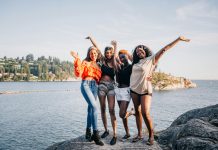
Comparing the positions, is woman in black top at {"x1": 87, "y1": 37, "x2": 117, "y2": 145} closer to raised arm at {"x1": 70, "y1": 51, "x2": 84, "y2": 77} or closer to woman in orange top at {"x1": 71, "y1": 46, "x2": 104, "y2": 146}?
woman in orange top at {"x1": 71, "y1": 46, "x2": 104, "y2": 146}

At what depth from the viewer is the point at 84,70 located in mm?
8312

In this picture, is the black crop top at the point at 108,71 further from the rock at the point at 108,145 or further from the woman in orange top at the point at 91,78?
the rock at the point at 108,145

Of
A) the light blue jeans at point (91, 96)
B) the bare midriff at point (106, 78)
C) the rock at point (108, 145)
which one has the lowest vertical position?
the rock at point (108, 145)

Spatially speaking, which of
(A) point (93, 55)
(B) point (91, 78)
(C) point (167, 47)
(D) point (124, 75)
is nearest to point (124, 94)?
(D) point (124, 75)

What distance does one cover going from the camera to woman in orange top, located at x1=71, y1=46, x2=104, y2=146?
8138 mm

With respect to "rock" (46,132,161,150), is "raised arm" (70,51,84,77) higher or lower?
higher

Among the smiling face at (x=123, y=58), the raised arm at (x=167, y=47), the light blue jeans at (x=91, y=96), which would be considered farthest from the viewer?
the smiling face at (x=123, y=58)

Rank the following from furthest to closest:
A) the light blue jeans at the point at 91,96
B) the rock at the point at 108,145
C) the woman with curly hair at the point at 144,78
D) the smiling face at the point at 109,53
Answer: the smiling face at the point at 109,53
the rock at the point at 108,145
the light blue jeans at the point at 91,96
the woman with curly hair at the point at 144,78

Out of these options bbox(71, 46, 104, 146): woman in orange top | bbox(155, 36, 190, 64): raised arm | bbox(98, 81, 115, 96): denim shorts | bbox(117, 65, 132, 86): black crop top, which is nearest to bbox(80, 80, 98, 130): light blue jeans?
bbox(71, 46, 104, 146): woman in orange top

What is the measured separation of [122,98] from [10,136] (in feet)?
85.5

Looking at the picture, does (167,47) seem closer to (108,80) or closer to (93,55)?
(108,80)

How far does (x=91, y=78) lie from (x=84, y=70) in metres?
0.36

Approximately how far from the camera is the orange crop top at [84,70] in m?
8.18

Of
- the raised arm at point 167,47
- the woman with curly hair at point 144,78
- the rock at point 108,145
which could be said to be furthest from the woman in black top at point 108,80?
the raised arm at point 167,47
